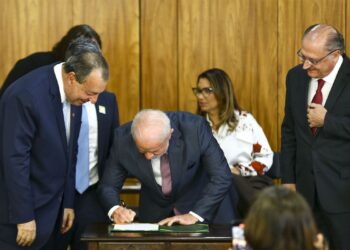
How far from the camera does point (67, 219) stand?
436cm

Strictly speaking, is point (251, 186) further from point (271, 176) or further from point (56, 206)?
point (56, 206)

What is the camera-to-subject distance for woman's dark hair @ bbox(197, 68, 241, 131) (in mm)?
5613

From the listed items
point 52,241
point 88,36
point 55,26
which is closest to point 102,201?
point 52,241

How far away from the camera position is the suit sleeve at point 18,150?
12.5 ft

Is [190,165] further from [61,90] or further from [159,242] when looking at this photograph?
[61,90]

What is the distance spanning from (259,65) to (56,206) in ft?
8.61

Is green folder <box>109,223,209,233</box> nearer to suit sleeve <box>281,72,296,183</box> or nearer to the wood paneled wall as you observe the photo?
suit sleeve <box>281,72,296,183</box>

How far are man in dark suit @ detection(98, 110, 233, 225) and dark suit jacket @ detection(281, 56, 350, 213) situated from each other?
43 cm

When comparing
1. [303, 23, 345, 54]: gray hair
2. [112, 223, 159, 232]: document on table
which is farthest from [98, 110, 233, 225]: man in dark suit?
[303, 23, 345, 54]: gray hair

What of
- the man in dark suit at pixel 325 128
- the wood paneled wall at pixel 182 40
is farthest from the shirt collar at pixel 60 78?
the wood paneled wall at pixel 182 40

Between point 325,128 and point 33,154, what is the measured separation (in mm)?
1495

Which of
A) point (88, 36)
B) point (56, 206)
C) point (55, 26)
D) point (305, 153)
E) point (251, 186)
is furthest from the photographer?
point (55, 26)

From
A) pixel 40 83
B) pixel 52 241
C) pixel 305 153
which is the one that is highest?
pixel 40 83

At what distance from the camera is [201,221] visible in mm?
4195
